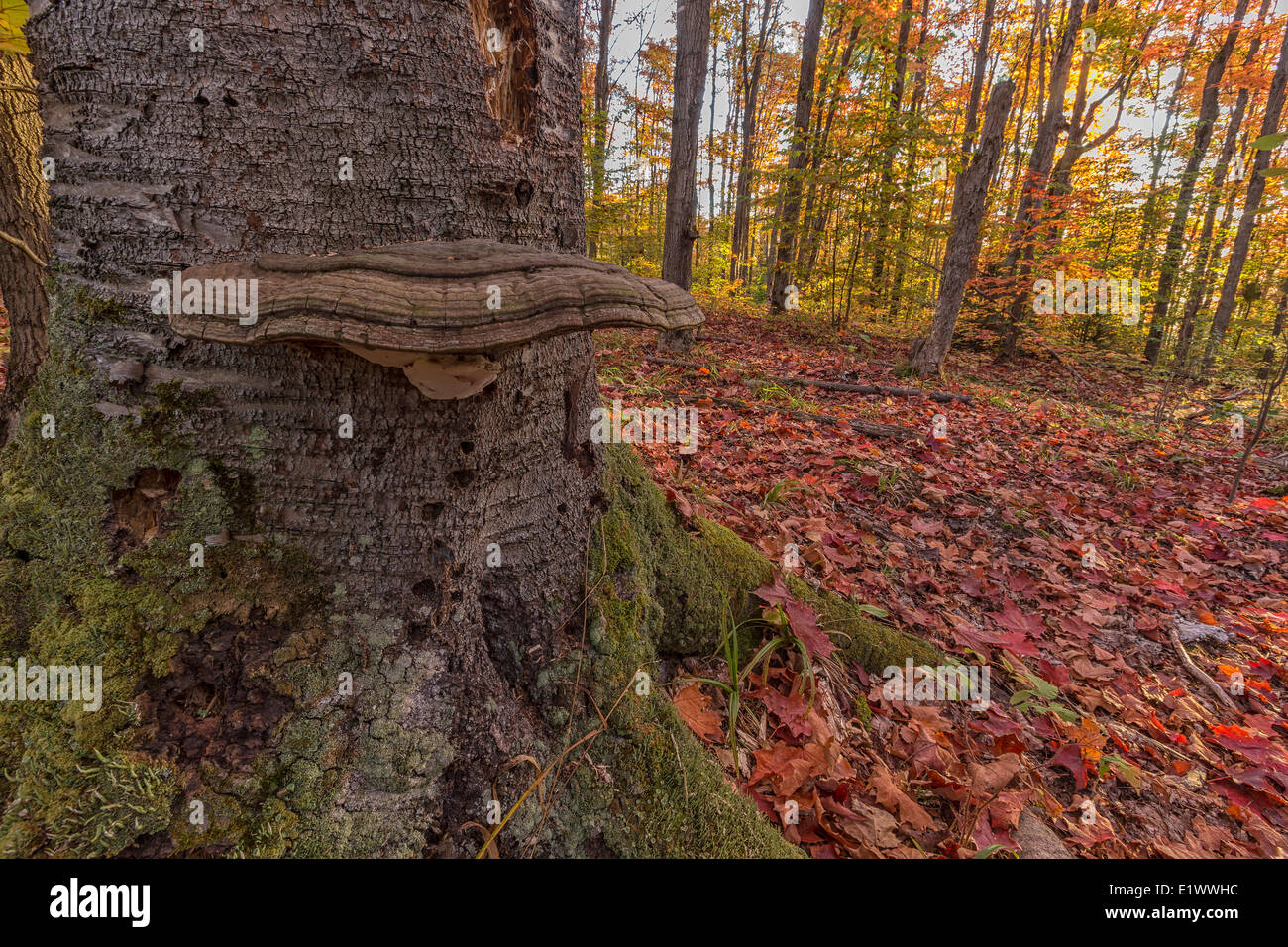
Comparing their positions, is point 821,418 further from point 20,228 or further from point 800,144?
point 800,144

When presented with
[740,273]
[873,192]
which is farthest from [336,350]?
[740,273]

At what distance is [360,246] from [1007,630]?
12.5 ft

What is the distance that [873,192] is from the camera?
37.3 feet

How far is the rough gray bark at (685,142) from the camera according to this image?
29.2 feet

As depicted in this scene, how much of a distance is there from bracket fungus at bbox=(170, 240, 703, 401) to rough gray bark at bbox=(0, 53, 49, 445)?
120 centimetres

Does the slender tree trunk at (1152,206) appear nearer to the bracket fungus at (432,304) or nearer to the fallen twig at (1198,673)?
the fallen twig at (1198,673)

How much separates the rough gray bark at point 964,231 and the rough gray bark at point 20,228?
10.6 metres

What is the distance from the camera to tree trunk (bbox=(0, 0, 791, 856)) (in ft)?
4.43

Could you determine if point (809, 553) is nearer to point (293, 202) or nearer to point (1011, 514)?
point (1011, 514)

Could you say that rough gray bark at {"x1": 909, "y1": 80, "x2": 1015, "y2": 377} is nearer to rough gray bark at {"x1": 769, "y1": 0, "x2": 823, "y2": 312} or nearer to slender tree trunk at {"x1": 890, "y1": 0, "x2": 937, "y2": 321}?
slender tree trunk at {"x1": 890, "y1": 0, "x2": 937, "y2": 321}

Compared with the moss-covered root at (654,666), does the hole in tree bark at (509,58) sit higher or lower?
higher

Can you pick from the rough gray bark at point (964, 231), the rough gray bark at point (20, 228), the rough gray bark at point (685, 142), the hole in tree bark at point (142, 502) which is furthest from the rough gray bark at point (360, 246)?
the rough gray bark at point (964, 231)

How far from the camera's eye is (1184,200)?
1273 centimetres
